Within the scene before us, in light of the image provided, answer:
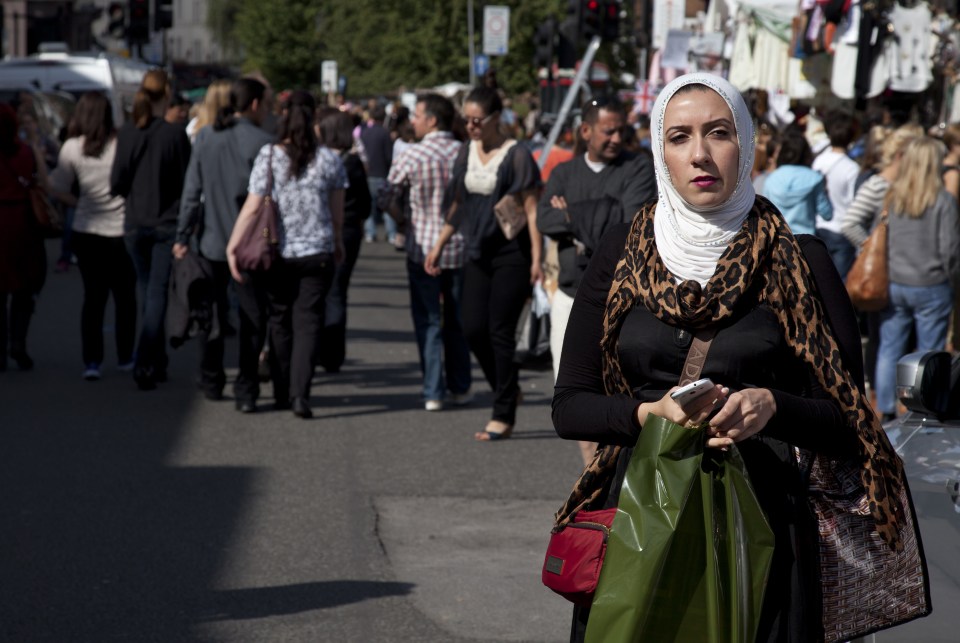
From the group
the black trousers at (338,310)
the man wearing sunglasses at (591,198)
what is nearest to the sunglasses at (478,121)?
the man wearing sunglasses at (591,198)

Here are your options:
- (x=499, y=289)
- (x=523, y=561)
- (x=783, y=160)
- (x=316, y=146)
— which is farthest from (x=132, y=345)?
(x=523, y=561)

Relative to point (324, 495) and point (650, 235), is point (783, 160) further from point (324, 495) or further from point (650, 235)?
point (650, 235)

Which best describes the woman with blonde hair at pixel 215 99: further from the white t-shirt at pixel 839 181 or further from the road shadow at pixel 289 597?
the road shadow at pixel 289 597

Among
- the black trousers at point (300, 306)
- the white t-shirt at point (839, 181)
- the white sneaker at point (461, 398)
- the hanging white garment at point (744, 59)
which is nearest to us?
the black trousers at point (300, 306)

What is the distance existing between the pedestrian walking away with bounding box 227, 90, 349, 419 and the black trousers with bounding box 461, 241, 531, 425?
982 mm

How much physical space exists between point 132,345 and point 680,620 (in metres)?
9.14

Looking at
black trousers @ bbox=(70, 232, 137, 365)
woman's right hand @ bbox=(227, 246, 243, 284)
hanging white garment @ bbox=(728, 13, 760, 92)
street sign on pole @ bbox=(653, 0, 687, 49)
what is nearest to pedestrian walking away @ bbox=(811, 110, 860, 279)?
woman's right hand @ bbox=(227, 246, 243, 284)

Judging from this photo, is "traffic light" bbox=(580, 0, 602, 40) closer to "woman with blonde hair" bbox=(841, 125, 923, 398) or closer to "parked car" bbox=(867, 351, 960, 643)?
"woman with blonde hair" bbox=(841, 125, 923, 398)

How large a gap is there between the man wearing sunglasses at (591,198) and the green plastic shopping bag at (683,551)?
430cm

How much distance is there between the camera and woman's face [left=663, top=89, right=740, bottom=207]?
3.12 metres

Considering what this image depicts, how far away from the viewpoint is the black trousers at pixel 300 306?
9680mm

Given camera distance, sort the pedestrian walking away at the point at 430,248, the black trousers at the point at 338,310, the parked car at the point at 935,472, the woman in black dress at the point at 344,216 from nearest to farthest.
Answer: the parked car at the point at 935,472, the pedestrian walking away at the point at 430,248, the woman in black dress at the point at 344,216, the black trousers at the point at 338,310

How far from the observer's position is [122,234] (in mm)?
11133

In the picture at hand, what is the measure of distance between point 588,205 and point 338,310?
4167 millimetres
